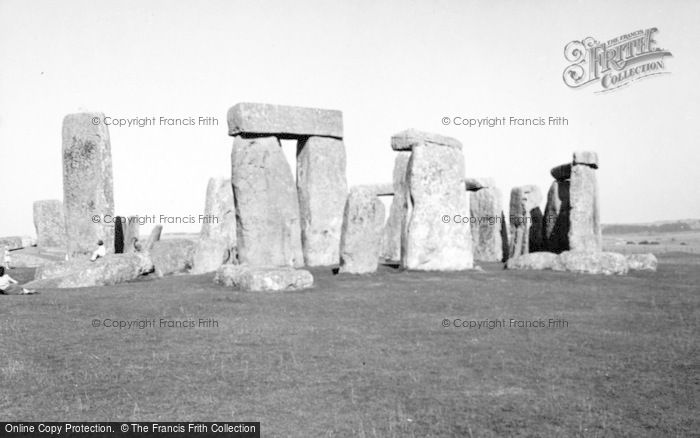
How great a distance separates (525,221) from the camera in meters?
19.7

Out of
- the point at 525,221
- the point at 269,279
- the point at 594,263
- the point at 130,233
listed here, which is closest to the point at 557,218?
the point at 525,221

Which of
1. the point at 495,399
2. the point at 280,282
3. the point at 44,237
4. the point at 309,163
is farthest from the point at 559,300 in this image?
the point at 44,237

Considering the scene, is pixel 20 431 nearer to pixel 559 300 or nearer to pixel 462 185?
pixel 559 300

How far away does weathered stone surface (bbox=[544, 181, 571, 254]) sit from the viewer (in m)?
18.9

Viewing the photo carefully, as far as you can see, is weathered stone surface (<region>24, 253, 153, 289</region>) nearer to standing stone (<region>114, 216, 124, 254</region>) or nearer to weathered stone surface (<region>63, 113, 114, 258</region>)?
weathered stone surface (<region>63, 113, 114, 258</region>)

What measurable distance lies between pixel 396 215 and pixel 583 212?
5961 millimetres

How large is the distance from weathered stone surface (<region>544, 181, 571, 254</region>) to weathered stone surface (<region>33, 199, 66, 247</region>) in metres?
18.2

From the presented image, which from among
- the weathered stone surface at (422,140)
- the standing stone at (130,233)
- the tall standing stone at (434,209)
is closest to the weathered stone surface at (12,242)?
the standing stone at (130,233)

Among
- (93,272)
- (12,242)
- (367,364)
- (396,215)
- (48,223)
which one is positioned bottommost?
(367,364)

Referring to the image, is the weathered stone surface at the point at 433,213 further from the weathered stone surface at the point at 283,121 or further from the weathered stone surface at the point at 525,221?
the weathered stone surface at the point at 525,221

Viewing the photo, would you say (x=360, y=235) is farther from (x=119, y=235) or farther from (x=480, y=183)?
(x=119, y=235)

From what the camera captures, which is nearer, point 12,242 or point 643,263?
point 643,263

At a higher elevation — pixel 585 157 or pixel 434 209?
pixel 585 157

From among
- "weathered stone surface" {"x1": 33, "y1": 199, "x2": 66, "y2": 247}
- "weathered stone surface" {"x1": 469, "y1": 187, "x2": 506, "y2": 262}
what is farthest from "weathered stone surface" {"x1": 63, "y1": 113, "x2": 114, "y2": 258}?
"weathered stone surface" {"x1": 469, "y1": 187, "x2": 506, "y2": 262}
